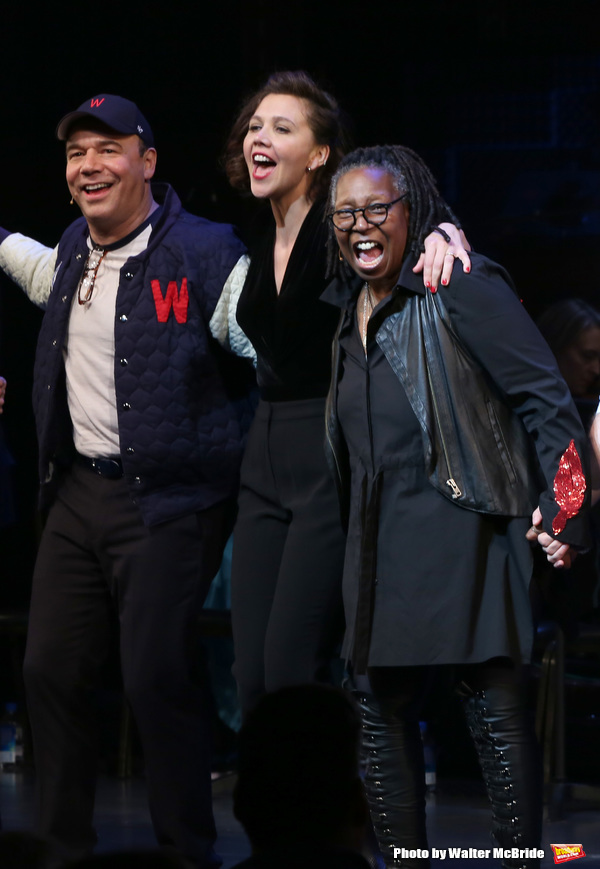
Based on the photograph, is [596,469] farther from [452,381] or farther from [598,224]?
[598,224]

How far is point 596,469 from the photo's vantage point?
9.78 feet

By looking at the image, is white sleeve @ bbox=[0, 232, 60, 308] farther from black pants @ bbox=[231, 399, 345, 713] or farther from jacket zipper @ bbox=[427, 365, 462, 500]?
jacket zipper @ bbox=[427, 365, 462, 500]

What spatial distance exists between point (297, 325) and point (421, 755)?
0.99 m

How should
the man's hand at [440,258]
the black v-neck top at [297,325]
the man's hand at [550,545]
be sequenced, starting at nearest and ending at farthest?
the man's hand at [550,545] < the man's hand at [440,258] < the black v-neck top at [297,325]

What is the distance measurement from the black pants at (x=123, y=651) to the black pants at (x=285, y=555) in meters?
0.14

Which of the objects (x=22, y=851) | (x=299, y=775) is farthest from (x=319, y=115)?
(x=22, y=851)

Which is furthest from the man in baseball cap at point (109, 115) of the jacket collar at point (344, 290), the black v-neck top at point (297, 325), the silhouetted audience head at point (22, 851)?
the silhouetted audience head at point (22, 851)

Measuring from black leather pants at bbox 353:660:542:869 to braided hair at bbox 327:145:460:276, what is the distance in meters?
0.91

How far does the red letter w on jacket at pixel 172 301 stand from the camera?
11.0 feet

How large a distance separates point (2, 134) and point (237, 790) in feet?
11.7

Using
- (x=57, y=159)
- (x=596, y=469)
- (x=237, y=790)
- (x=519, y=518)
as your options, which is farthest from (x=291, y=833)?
(x=57, y=159)

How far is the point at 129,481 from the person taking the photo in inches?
130

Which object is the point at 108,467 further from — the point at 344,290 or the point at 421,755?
the point at 421,755

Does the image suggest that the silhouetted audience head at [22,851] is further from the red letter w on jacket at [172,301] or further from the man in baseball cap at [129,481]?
the red letter w on jacket at [172,301]
